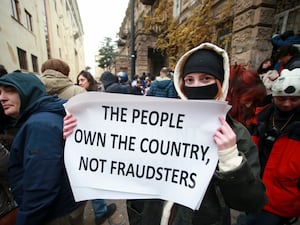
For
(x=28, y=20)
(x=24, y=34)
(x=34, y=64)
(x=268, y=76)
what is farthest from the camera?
(x=34, y=64)

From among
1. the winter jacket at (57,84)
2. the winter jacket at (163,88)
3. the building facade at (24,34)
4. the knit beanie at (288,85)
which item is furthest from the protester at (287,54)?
the building facade at (24,34)

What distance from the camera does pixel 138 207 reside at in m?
1.17

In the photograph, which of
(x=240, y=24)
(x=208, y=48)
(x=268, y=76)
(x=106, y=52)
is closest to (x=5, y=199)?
(x=208, y=48)

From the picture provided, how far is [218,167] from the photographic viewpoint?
0.88 metres

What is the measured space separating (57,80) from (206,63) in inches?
80.1

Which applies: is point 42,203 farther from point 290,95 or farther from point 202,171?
point 290,95

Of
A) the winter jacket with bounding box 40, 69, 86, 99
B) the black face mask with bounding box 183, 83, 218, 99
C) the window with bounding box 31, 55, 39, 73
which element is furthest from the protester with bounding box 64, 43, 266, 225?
the window with bounding box 31, 55, 39, 73

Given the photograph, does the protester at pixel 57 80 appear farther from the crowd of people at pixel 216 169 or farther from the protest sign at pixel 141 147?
the protest sign at pixel 141 147

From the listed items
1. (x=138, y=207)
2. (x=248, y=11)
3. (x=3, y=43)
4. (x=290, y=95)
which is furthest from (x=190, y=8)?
(x=138, y=207)

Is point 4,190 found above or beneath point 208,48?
beneath

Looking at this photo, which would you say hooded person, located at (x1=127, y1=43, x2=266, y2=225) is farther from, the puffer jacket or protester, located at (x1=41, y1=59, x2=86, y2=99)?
protester, located at (x1=41, y1=59, x2=86, y2=99)

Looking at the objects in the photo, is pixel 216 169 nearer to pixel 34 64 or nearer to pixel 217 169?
pixel 217 169

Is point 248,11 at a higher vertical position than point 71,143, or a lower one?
higher

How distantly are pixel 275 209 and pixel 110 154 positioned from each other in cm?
151
